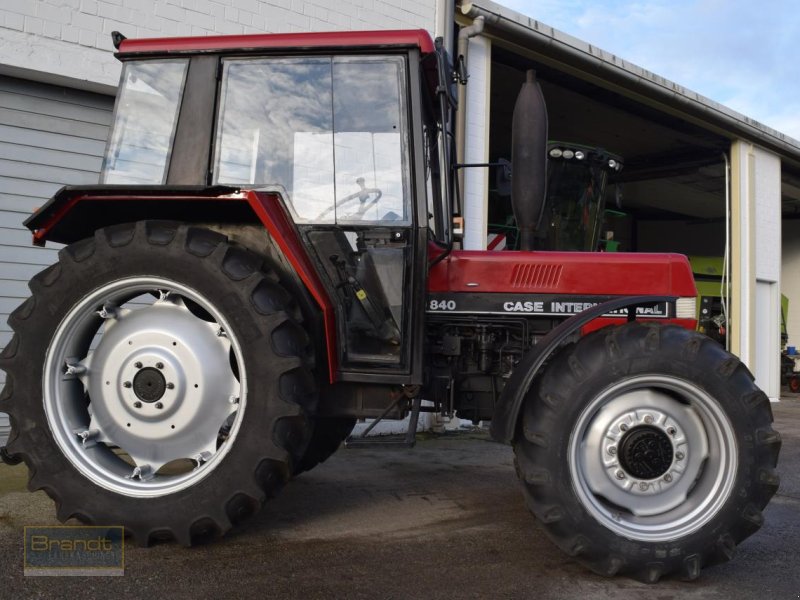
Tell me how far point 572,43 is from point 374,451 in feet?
18.1

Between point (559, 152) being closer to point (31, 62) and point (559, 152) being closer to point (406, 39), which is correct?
point (406, 39)

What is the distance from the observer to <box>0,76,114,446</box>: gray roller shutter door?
5418 millimetres

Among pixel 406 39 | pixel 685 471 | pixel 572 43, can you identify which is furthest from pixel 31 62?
pixel 572 43

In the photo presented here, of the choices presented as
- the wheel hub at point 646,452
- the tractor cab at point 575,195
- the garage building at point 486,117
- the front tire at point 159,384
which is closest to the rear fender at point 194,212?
the front tire at point 159,384

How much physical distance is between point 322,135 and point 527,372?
1.41m

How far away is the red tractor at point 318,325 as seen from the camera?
2.87 m

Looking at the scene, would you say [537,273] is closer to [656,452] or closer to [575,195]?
[656,452]

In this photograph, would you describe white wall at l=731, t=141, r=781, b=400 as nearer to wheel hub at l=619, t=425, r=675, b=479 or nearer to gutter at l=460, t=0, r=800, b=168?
gutter at l=460, t=0, r=800, b=168

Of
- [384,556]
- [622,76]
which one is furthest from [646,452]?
[622,76]

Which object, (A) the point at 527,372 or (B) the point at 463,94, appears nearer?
(A) the point at 527,372

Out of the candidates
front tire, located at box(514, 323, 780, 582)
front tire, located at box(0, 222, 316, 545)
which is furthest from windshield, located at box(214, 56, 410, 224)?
front tire, located at box(514, 323, 780, 582)

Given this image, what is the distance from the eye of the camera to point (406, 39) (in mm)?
3256

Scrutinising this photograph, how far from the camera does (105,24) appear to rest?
5535mm

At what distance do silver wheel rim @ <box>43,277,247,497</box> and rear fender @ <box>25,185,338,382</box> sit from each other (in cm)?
39
